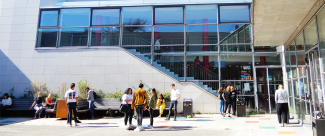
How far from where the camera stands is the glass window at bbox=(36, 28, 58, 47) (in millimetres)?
14969

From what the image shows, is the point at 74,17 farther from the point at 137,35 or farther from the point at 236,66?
the point at 236,66

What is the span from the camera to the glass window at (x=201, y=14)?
14.6 meters

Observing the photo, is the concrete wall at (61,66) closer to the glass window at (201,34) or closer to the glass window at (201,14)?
the glass window at (201,34)

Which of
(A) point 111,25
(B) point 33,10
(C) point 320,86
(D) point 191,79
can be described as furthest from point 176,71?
(B) point 33,10

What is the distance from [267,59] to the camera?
13.7 meters

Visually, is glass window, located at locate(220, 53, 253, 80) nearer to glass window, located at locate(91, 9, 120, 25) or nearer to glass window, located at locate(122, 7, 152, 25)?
glass window, located at locate(122, 7, 152, 25)

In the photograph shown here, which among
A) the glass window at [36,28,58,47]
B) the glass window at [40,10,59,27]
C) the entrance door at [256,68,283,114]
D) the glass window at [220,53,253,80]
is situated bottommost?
the entrance door at [256,68,283,114]

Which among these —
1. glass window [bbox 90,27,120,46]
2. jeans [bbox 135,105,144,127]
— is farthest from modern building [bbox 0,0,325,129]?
jeans [bbox 135,105,144,127]

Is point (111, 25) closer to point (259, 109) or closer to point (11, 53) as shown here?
point (11, 53)

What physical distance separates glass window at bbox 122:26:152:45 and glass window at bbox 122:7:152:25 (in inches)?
15.5

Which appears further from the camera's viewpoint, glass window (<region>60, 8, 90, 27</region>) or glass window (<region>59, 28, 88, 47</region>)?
glass window (<region>60, 8, 90, 27</region>)

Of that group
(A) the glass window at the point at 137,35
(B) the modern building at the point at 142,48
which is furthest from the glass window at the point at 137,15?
(A) the glass window at the point at 137,35

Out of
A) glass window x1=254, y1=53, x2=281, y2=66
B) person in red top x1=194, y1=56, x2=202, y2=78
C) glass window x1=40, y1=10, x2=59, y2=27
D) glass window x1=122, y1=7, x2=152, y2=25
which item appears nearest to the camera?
glass window x1=254, y1=53, x2=281, y2=66

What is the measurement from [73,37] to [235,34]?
10.0 m
